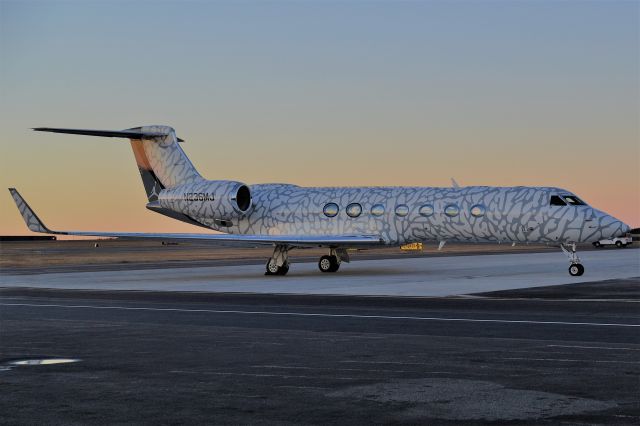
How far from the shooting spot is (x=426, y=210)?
33562 millimetres

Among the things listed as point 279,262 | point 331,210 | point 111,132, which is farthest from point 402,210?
point 111,132

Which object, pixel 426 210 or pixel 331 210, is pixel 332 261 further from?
pixel 426 210

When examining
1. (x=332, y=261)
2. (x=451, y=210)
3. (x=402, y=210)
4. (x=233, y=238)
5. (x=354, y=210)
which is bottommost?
(x=332, y=261)

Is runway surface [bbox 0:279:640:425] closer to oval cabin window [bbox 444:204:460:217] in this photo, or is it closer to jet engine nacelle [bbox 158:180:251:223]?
oval cabin window [bbox 444:204:460:217]

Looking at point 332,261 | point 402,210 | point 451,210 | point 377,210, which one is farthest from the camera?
point 332,261

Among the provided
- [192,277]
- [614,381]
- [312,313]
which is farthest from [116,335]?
[192,277]

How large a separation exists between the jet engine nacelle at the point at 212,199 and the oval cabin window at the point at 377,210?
540 centimetres

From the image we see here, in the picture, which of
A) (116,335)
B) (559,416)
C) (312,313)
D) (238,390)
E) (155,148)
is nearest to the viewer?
(559,416)

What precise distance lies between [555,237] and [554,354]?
65.1 ft

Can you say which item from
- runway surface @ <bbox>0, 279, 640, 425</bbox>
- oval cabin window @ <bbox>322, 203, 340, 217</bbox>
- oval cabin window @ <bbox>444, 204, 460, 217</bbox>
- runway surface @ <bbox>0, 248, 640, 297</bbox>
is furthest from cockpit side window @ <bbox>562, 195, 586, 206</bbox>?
runway surface @ <bbox>0, 279, 640, 425</bbox>

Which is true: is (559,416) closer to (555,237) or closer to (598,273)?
(555,237)

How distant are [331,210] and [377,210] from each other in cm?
202

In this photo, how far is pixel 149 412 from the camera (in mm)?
8516

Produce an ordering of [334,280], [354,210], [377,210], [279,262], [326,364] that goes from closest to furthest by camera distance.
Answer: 1. [326,364]
2. [334,280]
3. [377,210]
4. [279,262]
5. [354,210]
